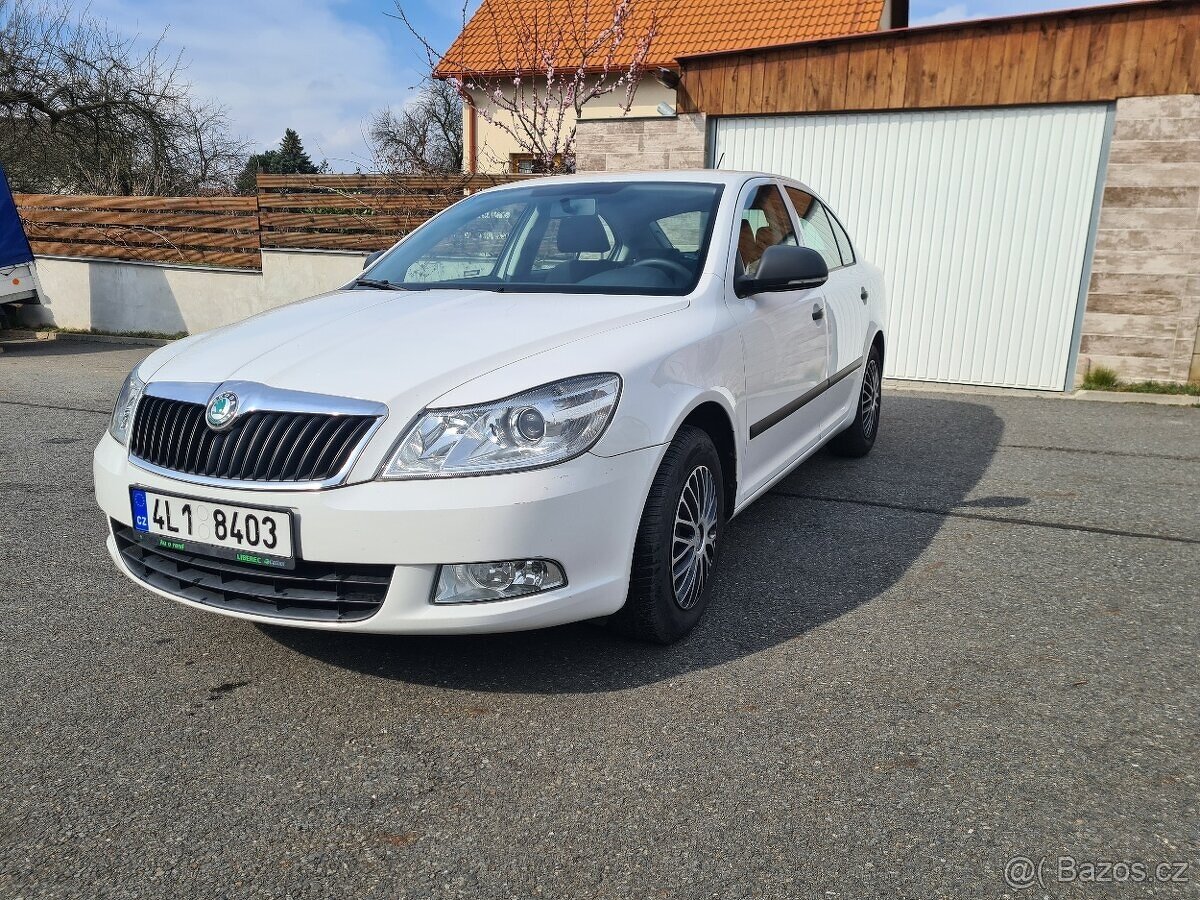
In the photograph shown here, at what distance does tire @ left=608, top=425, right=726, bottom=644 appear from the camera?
117 inches

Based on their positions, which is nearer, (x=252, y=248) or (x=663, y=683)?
(x=663, y=683)

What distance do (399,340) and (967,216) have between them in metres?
7.62

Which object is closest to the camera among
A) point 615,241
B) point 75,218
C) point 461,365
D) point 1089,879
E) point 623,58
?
point 1089,879

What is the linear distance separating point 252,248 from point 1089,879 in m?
12.4

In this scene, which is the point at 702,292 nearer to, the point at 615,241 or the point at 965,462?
the point at 615,241

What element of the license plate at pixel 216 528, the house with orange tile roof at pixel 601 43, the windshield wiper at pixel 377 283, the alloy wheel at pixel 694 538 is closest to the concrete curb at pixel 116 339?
the house with orange tile roof at pixel 601 43

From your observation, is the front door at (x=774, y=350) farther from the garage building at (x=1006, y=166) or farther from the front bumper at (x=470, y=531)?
the garage building at (x=1006, y=166)

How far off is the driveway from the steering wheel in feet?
4.00

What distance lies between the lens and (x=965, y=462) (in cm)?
607

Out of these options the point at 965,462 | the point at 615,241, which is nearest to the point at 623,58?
the point at 965,462

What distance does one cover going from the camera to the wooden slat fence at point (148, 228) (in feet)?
41.7

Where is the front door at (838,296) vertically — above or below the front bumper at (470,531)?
above

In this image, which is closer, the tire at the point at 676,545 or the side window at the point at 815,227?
the tire at the point at 676,545

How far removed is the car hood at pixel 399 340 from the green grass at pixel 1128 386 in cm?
692
